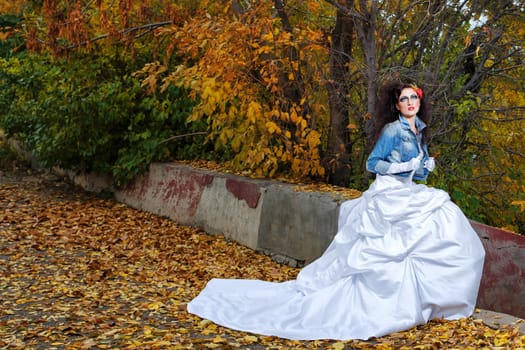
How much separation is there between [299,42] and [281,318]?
11.6 ft

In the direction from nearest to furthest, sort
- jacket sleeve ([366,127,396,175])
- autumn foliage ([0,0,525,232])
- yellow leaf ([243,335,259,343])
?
1. yellow leaf ([243,335,259,343])
2. jacket sleeve ([366,127,396,175])
3. autumn foliage ([0,0,525,232])

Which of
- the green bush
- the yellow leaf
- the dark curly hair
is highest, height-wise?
the dark curly hair

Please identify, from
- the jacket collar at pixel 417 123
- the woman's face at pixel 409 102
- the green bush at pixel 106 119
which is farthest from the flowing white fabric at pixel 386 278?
the green bush at pixel 106 119

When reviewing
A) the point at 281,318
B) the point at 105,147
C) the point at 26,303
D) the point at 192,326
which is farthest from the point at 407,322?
the point at 105,147

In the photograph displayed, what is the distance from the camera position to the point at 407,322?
5109 millimetres

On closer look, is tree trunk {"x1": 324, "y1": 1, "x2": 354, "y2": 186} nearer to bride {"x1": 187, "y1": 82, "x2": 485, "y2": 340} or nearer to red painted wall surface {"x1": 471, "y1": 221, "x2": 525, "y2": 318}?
red painted wall surface {"x1": 471, "y1": 221, "x2": 525, "y2": 318}

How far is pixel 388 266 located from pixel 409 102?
1.30 m

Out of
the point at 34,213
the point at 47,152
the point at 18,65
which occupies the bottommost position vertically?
the point at 34,213

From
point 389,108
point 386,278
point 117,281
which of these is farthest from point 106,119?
point 386,278

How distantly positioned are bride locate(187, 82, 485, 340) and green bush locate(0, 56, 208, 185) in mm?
5091

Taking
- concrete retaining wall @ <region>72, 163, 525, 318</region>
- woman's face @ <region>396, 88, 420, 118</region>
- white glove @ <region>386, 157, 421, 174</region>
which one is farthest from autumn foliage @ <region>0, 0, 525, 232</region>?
white glove @ <region>386, 157, 421, 174</region>

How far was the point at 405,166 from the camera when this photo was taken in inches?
219

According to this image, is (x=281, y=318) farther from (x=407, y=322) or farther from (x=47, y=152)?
(x=47, y=152)

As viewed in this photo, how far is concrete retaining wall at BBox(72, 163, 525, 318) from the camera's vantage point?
6.60 meters
